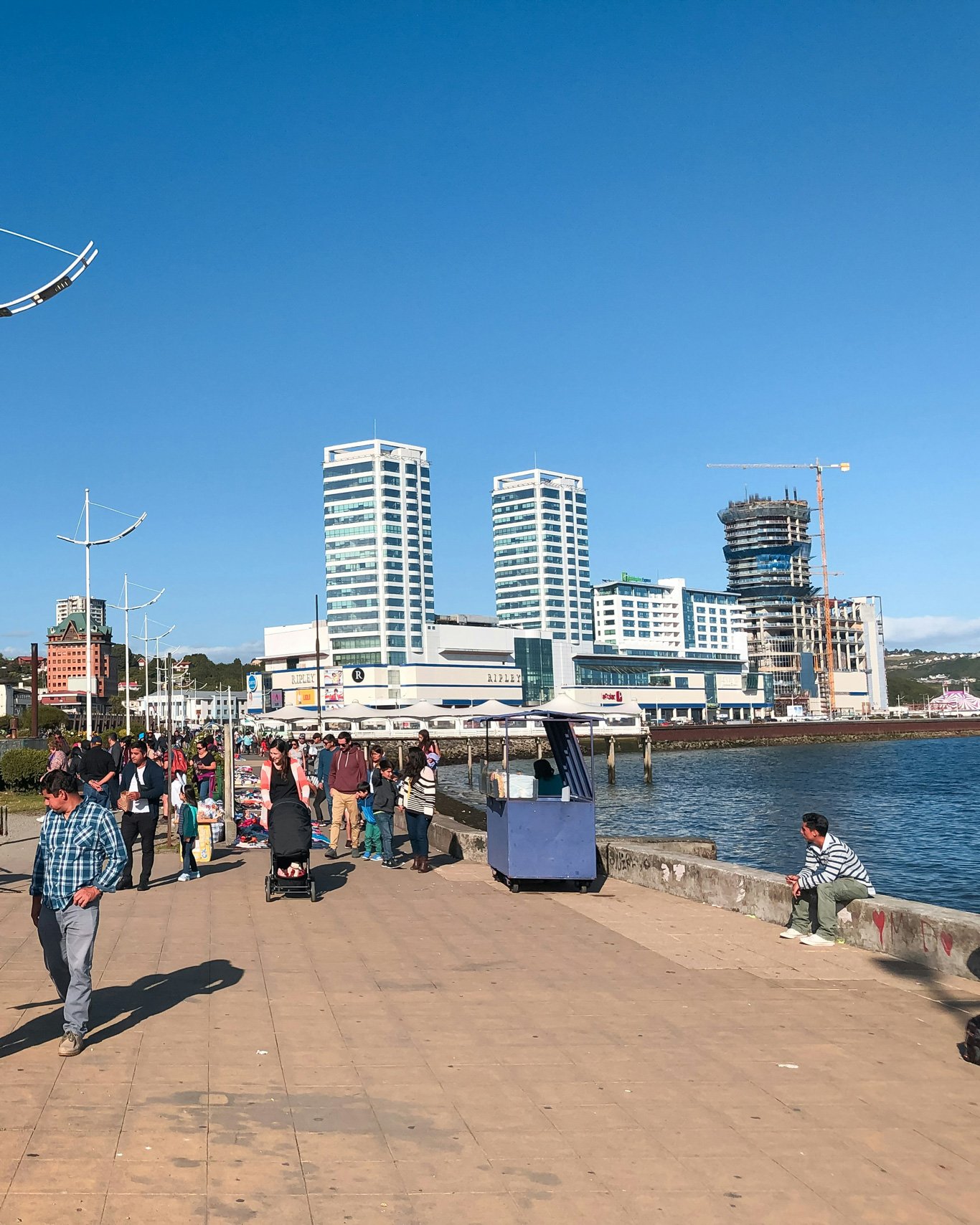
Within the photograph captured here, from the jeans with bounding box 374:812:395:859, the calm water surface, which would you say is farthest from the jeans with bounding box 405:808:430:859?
the calm water surface

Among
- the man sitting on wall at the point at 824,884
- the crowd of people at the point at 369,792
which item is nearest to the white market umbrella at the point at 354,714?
the crowd of people at the point at 369,792

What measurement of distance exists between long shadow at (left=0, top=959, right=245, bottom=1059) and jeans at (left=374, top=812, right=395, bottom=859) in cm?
649

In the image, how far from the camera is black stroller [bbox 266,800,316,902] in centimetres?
1288

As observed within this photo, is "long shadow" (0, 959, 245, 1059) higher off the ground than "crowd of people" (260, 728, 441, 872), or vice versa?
Answer: "crowd of people" (260, 728, 441, 872)

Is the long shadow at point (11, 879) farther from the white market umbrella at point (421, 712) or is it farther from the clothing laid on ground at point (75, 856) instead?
the white market umbrella at point (421, 712)

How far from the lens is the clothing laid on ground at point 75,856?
23.6 feet

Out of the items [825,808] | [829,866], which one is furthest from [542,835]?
[825,808]

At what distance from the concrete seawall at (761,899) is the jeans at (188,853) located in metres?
4.21

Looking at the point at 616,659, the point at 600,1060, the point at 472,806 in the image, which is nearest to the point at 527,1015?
the point at 600,1060

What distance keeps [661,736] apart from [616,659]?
54.5 metres

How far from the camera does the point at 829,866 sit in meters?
10.2

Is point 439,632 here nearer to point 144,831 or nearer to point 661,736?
point 661,736

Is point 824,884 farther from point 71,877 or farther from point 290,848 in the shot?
point 71,877

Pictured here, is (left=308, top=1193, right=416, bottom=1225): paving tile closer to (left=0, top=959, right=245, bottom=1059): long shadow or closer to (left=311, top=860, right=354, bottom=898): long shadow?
(left=0, top=959, right=245, bottom=1059): long shadow
